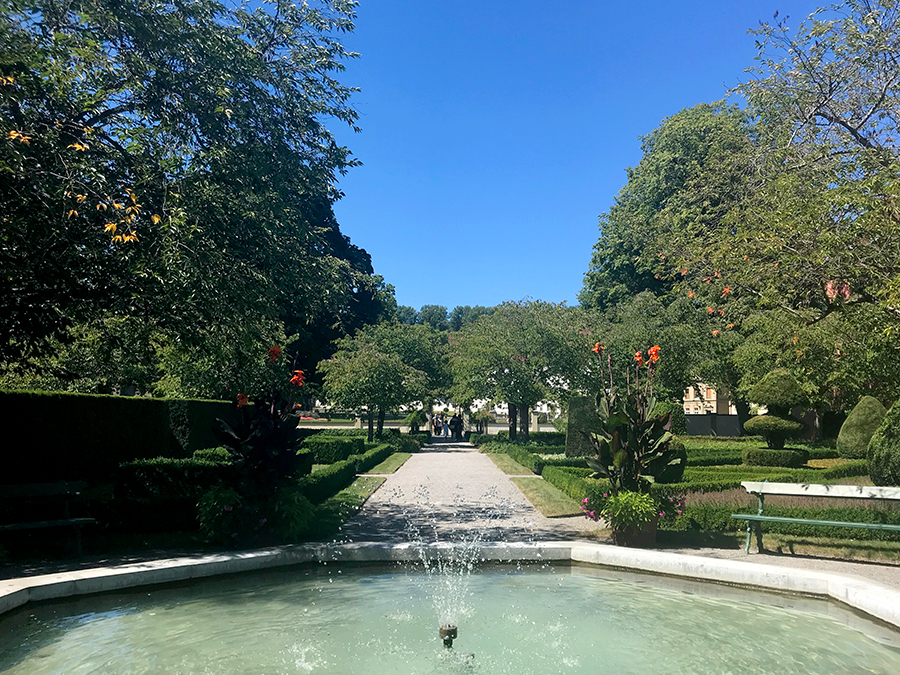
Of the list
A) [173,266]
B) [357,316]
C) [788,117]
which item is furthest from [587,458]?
[357,316]

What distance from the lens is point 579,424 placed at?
978 inches

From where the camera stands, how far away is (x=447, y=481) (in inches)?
769

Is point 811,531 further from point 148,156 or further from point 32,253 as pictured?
point 32,253

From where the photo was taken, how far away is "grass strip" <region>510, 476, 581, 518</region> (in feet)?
43.1

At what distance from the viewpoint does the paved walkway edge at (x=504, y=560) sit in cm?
679

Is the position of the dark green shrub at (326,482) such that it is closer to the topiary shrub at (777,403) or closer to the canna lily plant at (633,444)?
the canna lily plant at (633,444)

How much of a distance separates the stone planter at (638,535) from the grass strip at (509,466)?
12.0m

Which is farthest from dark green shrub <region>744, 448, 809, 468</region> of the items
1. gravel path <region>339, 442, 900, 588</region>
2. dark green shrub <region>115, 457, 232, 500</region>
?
dark green shrub <region>115, 457, 232, 500</region>

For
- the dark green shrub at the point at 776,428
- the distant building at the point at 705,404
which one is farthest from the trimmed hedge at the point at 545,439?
the distant building at the point at 705,404

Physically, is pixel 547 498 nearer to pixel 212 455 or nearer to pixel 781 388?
pixel 212 455

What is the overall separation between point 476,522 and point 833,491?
575 cm

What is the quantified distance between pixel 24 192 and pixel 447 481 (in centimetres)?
1382

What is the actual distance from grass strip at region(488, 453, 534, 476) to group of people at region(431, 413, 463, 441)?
16.9m

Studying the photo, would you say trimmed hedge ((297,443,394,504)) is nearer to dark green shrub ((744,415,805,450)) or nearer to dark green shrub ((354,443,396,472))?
dark green shrub ((354,443,396,472))
